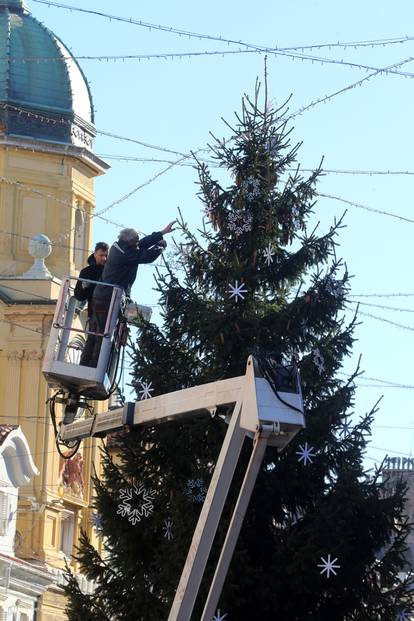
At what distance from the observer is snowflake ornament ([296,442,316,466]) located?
68.2 ft

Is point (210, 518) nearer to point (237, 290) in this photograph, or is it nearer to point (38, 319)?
point (237, 290)

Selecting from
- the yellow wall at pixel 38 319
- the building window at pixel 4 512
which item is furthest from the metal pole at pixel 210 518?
the yellow wall at pixel 38 319

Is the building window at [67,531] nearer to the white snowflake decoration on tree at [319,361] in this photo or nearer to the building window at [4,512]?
the building window at [4,512]

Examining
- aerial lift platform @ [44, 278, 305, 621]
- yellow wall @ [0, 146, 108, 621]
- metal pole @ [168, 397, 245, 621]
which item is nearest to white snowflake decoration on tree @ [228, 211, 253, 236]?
aerial lift platform @ [44, 278, 305, 621]

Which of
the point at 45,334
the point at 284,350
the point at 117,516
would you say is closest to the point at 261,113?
the point at 284,350

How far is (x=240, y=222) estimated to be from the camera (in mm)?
22203

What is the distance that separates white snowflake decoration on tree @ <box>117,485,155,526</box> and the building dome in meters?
30.9

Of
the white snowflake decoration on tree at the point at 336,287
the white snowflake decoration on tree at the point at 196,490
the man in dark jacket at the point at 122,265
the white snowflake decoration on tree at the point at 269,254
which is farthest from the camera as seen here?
the white snowflake decoration on tree at the point at 269,254

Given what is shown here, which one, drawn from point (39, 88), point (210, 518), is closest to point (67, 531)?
point (39, 88)

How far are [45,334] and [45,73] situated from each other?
749 cm

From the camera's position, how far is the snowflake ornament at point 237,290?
21.4 metres

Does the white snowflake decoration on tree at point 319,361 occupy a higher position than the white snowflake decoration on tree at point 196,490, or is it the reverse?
the white snowflake decoration on tree at point 319,361

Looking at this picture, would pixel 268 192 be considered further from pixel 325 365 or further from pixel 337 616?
pixel 337 616

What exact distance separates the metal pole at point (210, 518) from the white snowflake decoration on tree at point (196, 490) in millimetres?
5110
